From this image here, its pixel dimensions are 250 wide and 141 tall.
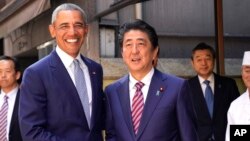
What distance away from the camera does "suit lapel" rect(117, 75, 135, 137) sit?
286cm

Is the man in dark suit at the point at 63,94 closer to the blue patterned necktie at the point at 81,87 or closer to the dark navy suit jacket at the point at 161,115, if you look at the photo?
the blue patterned necktie at the point at 81,87

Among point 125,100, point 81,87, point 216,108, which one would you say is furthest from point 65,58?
point 216,108

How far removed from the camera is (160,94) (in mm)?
2879

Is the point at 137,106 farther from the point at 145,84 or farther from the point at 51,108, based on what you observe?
the point at 51,108

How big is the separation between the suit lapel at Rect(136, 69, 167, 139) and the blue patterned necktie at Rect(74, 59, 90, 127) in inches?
15.2

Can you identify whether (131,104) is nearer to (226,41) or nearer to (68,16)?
(68,16)

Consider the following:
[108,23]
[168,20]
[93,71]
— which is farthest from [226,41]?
[93,71]

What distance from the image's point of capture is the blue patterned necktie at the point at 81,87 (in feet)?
9.56

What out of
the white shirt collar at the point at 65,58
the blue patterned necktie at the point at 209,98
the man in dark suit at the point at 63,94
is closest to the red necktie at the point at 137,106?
the man in dark suit at the point at 63,94

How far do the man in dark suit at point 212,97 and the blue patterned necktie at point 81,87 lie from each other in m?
1.90

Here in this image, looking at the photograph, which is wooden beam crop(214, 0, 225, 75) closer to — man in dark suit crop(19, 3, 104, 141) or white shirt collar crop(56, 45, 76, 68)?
man in dark suit crop(19, 3, 104, 141)

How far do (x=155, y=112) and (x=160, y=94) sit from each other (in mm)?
135

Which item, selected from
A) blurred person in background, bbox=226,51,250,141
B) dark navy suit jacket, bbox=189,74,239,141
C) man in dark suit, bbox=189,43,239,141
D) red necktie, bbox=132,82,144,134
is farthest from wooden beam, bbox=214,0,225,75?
red necktie, bbox=132,82,144,134

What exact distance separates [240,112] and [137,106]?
1.47 m
